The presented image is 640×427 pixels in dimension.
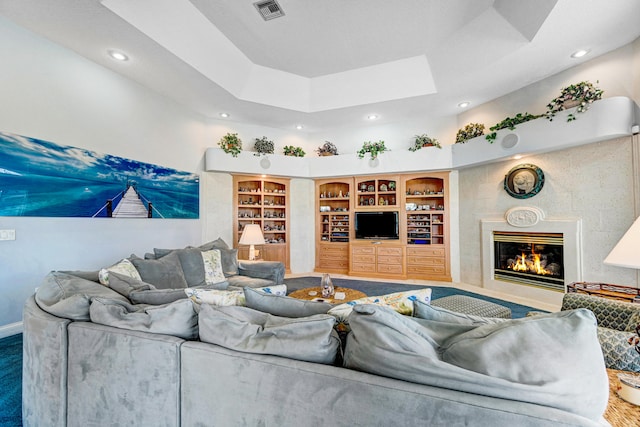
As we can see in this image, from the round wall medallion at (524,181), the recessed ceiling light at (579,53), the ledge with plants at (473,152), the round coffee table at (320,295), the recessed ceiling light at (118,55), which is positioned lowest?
the round coffee table at (320,295)

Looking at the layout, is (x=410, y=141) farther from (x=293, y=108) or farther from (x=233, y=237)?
(x=233, y=237)

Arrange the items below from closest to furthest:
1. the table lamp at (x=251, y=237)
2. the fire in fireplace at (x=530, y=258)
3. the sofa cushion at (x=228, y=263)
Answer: the sofa cushion at (x=228, y=263), the fire in fireplace at (x=530, y=258), the table lamp at (x=251, y=237)

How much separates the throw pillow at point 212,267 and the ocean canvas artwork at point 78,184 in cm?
139

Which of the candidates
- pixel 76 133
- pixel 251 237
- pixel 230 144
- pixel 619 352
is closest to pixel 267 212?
pixel 230 144

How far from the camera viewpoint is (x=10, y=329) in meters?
2.88

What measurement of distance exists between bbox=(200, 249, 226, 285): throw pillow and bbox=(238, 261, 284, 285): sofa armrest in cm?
35

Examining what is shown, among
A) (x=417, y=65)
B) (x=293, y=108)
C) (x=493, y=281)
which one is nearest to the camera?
(x=417, y=65)

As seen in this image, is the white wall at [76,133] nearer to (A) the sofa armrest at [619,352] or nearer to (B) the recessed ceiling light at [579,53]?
(A) the sofa armrest at [619,352]

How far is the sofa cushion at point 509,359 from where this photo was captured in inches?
31.4

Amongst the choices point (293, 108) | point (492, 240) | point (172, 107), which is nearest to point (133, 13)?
point (172, 107)

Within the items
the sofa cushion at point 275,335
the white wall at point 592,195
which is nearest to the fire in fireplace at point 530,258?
the white wall at point 592,195

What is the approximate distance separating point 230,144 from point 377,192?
3203 mm

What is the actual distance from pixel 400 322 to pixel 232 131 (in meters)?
5.78

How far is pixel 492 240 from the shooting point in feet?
16.1
